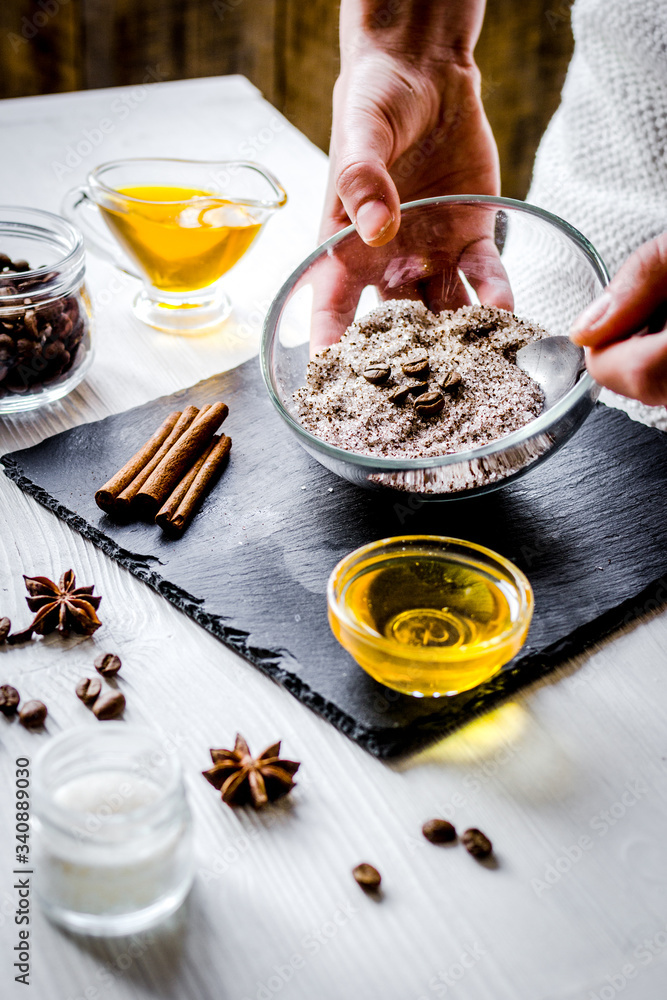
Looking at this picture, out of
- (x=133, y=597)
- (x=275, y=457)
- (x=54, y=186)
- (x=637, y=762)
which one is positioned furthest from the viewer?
(x=54, y=186)

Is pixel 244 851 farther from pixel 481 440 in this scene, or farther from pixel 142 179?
pixel 142 179

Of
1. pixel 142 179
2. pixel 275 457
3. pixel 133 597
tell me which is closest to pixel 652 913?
pixel 133 597

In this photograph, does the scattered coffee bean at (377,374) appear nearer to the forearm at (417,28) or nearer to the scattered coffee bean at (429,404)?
the scattered coffee bean at (429,404)

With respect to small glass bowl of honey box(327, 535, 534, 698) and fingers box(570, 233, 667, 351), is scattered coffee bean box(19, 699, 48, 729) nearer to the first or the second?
small glass bowl of honey box(327, 535, 534, 698)

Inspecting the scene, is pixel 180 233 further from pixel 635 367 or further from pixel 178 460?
pixel 635 367

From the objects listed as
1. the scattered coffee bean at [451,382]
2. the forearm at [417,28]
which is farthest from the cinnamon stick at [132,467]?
the forearm at [417,28]

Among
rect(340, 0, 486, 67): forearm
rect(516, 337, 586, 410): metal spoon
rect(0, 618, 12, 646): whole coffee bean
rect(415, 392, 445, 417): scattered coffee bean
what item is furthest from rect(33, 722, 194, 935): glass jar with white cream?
rect(340, 0, 486, 67): forearm
